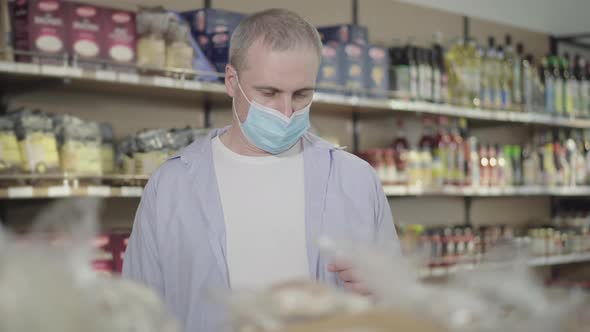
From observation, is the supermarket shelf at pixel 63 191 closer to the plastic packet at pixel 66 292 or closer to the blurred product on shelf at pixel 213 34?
the blurred product on shelf at pixel 213 34

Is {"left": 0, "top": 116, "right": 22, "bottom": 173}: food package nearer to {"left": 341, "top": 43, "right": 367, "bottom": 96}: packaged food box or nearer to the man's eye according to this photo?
the man's eye

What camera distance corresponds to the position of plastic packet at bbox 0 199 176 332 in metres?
0.64

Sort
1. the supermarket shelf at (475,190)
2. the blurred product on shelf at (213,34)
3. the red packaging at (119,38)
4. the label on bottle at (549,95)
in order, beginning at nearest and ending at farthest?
the red packaging at (119,38)
the blurred product on shelf at (213,34)
the supermarket shelf at (475,190)
the label on bottle at (549,95)

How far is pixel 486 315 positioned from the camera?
0.74 meters

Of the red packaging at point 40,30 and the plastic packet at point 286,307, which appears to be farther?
the red packaging at point 40,30

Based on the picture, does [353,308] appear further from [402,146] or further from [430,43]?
[430,43]

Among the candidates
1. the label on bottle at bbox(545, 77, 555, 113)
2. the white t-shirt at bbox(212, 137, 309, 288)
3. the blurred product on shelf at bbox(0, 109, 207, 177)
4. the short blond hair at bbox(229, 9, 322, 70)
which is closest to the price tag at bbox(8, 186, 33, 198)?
the blurred product on shelf at bbox(0, 109, 207, 177)

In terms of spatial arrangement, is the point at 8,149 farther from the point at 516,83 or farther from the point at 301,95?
the point at 516,83

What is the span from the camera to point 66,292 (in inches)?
25.8

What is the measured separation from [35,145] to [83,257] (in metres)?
2.28

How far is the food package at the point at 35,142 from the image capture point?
9.36 feet

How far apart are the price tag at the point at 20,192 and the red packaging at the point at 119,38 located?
0.59m

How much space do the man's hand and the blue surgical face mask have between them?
0.49 meters

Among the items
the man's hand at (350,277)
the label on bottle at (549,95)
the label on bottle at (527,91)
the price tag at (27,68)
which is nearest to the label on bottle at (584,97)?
the label on bottle at (549,95)
